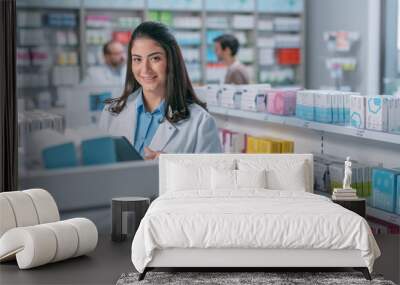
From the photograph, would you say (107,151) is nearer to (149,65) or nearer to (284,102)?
(149,65)

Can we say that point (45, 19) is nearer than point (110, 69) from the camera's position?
Yes

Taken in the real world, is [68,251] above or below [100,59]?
below

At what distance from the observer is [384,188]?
7.14m

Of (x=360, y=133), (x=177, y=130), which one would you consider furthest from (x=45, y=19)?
(x=360, y=133)

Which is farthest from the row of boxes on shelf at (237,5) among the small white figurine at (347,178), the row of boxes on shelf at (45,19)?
the small white figurine at (347,178)

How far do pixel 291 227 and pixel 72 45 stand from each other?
3617 mm

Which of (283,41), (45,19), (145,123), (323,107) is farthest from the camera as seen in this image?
(283,41)

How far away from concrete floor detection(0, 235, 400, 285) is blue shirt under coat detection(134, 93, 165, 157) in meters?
1.71

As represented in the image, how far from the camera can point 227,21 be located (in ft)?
30.7

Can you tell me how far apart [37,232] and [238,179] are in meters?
1.74

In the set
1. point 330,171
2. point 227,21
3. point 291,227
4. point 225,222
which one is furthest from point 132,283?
point 227,21

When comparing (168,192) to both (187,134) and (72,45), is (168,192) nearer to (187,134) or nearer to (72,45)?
(187,134)

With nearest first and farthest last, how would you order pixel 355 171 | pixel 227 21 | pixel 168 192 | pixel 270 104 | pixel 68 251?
pixel 68 251 < pixel 168 192 < pixel 355 171 < pixel 270 104 < pixel 227 21

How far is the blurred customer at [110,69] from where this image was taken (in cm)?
855
